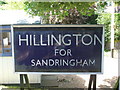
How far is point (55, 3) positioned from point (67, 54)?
2.47 ft

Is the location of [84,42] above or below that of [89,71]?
above

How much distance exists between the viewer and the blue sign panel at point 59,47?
32.0 inches

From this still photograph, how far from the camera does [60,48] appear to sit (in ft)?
2.70

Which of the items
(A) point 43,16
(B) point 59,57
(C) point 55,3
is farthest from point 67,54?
(A) point 43,16

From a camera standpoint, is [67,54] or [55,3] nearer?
[67,54]

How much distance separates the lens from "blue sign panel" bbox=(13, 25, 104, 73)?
0.81 m

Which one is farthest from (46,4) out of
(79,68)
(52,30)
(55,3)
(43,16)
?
(79,68)

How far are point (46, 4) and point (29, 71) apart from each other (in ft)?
2.70

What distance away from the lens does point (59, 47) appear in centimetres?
82

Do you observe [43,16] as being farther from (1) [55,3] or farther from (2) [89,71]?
(2) [89,71]

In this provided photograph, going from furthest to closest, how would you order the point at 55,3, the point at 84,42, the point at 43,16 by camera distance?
the point at 43,16 → the point at 55,3 → the point at 84,42

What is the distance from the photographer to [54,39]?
819mm

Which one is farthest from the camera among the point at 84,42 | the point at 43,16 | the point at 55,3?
the point at 43,16

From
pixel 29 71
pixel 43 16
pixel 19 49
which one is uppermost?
pixel 43 16
